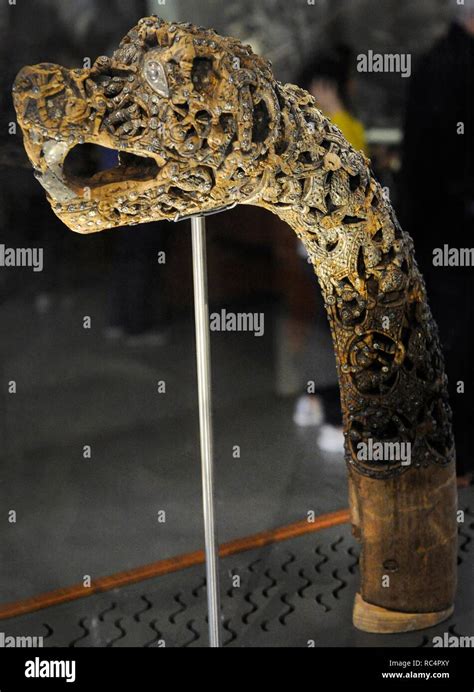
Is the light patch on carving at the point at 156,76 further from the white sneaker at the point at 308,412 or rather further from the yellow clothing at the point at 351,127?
the white sneaker at the point at 308,412

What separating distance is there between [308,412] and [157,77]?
209cm

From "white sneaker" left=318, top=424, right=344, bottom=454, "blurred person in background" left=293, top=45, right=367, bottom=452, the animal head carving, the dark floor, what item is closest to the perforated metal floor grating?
the dark floor

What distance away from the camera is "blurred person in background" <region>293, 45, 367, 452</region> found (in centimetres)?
334

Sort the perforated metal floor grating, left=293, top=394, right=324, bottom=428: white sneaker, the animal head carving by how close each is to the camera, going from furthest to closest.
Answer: left=293, top=394, right=324, bottom=428: white sneaker
the perforated metal floor grating
the animal head carving

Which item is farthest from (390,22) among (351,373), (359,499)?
(359,499)

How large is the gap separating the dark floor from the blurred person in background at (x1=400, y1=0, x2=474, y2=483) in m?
0.54

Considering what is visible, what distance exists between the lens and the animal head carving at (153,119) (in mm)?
1981

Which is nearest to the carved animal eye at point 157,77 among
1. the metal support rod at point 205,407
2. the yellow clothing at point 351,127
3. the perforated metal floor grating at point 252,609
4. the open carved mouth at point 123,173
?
the open carved mouth at point 123,173

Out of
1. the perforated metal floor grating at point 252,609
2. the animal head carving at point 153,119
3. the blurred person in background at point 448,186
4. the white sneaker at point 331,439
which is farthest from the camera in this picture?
the white sneaker at point 331,439

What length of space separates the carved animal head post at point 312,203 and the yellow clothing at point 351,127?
957 millimetres

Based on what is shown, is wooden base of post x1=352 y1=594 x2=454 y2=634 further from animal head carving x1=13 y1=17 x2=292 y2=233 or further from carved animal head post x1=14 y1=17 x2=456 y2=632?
animal head carving x1=13 y1=17 x2=292 y2=233

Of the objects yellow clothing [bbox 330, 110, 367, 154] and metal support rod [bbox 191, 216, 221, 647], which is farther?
yellow clothing [bbox 330, 110, 367, 154]

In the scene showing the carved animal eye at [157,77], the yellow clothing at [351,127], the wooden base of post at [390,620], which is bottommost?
the wooden base of post at [390,620]

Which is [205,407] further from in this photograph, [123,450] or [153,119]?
[123,450]
